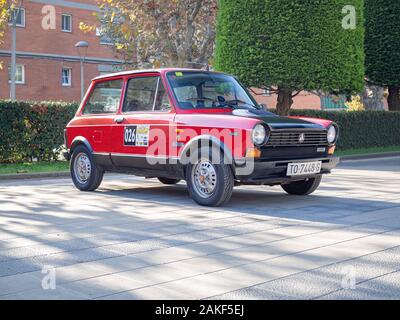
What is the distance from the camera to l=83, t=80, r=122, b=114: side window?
381 inches

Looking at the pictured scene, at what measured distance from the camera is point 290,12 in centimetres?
2056

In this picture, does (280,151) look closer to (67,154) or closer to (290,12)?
(67,154)

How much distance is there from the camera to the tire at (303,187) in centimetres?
932

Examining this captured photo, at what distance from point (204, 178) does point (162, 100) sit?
1.46 m

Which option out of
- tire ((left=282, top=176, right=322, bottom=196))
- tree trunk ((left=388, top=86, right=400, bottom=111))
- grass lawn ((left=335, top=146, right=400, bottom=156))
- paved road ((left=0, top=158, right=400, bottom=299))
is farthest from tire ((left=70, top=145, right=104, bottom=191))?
tree trunk ((left=388, top=86, right=400, bottom=111))

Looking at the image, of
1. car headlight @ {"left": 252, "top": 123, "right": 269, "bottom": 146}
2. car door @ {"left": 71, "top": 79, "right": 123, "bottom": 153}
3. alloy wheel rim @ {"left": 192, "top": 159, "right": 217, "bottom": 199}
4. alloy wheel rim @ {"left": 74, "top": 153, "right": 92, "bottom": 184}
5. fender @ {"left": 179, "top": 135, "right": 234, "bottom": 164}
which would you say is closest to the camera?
car headlight @ {"left": 252, "top": 123, "right": 269, "bottom": 146}

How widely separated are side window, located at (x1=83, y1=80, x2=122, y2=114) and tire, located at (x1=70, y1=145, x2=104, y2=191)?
26.7 inches

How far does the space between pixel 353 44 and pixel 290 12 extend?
10.2 ft

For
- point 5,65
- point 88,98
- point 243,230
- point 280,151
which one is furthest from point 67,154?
point 5,65

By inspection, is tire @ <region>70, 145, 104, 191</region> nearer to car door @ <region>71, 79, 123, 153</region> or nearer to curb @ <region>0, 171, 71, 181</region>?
car door @ <region>71, 79, 123, 153</region>

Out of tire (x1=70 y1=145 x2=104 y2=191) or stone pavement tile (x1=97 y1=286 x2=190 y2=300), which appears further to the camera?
tire (x1=70 y1=145 x2=104 y2=191)

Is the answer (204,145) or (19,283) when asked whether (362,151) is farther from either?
(19,283)

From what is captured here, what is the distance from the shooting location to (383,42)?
26141 millimetres

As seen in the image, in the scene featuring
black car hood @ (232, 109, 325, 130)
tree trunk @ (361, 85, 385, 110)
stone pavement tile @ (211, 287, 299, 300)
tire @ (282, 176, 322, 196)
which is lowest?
stone pavement tile @ (211, 287, 299, 300)
